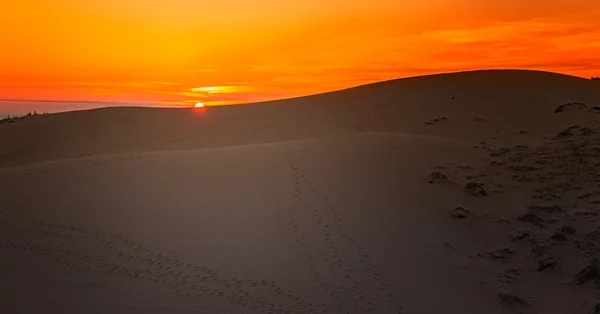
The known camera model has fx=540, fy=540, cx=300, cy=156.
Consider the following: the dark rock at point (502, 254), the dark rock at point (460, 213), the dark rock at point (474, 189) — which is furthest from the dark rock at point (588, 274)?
the dark rock at point (474, 189)

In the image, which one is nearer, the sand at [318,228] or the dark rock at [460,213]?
the sand at [318,228]

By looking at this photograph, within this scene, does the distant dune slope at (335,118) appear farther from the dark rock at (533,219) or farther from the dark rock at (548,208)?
the dark rock at (533,219)

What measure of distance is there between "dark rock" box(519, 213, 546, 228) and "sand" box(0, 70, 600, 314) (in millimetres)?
33

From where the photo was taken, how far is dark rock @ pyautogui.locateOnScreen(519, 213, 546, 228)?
12.7 metres

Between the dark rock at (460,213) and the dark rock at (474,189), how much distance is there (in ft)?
4.46

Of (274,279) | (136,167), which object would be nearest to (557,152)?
(274,279)

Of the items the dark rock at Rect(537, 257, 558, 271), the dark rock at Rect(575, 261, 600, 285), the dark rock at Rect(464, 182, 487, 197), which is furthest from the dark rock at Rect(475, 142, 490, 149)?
the dark rock at Rect(575, 261, 600, 285)

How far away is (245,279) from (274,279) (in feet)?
1.72

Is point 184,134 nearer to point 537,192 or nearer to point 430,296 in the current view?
point 537,192

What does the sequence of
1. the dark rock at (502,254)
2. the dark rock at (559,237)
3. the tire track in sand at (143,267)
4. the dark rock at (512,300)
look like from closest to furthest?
the tire track in sand at (143,267) < the dark rock at (512,300) < the dark rock at (502,254) < the dark rock at (559,237)

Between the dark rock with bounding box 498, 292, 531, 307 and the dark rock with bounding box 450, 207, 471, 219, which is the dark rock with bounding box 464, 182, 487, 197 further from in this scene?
the dark rock with bounding box 498, 292, 531, 307

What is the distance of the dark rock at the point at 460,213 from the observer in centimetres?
1298

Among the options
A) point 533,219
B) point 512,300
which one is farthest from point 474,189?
point 512,300

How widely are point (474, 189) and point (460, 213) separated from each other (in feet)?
5.91
